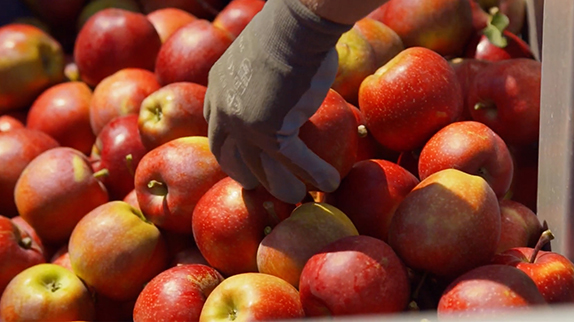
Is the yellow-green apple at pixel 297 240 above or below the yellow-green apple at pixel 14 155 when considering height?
above

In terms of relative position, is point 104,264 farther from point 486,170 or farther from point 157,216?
point 486,170

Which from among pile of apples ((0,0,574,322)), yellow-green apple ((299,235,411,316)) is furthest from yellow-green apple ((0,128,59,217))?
yellow-green apple ((299,235,411,316))

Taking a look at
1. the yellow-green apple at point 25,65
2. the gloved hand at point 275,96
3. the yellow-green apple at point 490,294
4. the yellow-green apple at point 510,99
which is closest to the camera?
the yellow-green apple at point 490,294

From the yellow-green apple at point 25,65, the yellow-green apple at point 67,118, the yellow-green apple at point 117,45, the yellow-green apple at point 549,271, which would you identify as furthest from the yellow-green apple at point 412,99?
the yellow-green apple at point 25,65

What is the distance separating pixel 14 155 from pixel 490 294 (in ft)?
5.28

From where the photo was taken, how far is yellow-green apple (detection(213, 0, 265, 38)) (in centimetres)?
240

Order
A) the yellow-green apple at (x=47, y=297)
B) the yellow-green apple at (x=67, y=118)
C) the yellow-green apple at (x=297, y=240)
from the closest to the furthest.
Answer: the yellow-green apple at (x=297, y=240)
the yellow-green apple at (x=47, y=297)
the yellow-green apple at (x=67, y=118)

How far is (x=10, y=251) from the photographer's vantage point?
185 cm

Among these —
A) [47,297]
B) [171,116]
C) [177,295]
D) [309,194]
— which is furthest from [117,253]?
[309,194]

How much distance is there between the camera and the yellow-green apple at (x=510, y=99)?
1.77 metres

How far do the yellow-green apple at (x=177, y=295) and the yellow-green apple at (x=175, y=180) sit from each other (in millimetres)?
196

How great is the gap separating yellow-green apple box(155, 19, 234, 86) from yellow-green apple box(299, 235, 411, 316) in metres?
1.01

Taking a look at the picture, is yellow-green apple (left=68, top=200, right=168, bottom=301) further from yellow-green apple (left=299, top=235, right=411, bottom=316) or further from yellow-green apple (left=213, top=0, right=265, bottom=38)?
yellow-green apple (left=213, top=0, right=265, bottom=38)

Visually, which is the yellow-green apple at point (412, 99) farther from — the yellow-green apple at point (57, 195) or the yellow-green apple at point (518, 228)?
the yellow-green apple at point (57, 195)
